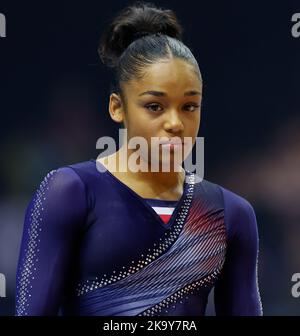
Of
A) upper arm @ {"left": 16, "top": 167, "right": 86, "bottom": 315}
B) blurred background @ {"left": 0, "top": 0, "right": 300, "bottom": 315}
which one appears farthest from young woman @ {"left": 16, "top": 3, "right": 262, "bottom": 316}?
blurred background @ {"left": 0, "top": 0, "right": 300, "bottom": 315}

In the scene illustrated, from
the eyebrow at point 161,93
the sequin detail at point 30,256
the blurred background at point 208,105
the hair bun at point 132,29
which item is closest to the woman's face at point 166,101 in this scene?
the eyebrow at point 161,93

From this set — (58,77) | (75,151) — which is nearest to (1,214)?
(75,151)

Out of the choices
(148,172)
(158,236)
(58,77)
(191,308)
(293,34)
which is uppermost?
(293,34)

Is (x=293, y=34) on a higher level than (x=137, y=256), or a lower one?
higher

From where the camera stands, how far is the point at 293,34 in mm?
2682

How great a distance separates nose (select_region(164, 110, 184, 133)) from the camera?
1387 millimetres

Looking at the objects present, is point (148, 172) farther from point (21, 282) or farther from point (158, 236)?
point (21, 282)

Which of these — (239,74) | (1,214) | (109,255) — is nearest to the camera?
(109,255)

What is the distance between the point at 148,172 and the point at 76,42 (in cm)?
124

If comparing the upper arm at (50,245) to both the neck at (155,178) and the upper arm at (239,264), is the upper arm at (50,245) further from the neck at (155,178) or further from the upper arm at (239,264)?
the upper arm at (239,264)

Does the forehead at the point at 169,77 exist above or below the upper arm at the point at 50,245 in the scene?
above

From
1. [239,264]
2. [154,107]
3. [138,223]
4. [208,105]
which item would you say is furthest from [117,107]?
[208,105]

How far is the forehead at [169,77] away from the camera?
1389 mm

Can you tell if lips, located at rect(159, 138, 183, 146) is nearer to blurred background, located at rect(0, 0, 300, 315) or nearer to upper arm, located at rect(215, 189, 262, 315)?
upper arm, located at rect(215, 189, 262, 315)
